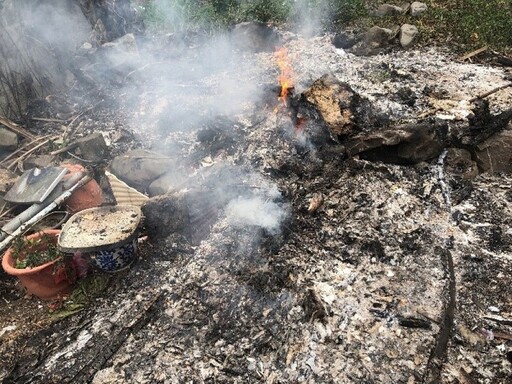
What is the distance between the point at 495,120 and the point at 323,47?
16.3 ft

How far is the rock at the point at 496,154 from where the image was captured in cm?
557

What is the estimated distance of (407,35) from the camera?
29.6 feet

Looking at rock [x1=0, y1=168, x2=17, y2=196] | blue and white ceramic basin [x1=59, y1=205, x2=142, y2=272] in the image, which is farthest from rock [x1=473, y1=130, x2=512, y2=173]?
rock [x1=0, y1=168, x2=17, y2=196]

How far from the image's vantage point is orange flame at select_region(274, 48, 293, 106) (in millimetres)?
7252

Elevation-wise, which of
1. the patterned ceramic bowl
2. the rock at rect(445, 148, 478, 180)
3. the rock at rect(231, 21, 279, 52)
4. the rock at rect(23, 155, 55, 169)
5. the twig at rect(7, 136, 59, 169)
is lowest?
the rock at rect(445, 148, 478, 180)

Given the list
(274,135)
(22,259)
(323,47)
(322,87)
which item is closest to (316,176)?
(274,135)

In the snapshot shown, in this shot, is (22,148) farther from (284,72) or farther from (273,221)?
(284,72)

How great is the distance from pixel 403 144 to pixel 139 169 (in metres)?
4.01

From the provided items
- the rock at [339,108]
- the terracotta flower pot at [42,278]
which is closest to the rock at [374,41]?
the rock at [339,108]

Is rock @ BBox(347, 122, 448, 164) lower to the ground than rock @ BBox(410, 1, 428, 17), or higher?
lower

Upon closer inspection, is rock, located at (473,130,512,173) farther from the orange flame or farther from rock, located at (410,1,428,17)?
rock, located at (410,1,428,17)

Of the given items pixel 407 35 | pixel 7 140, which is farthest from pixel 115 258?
pixel 407 35

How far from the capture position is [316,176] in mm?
5562

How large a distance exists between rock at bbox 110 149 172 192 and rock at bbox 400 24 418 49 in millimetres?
6398
